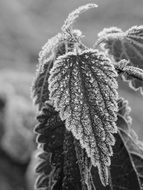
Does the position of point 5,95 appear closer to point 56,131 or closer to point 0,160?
point 0,160

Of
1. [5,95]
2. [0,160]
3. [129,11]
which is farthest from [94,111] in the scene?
[129,11]

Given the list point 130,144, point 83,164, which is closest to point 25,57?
point 130,144

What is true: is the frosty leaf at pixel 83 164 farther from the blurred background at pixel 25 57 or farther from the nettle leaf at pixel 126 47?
the blurred background at pixel 25 57

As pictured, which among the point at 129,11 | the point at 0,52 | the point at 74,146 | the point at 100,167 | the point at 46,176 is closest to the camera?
the point at 100,167

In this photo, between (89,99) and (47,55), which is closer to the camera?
(89,99)

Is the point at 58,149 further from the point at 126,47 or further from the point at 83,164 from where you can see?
the point at 126,47

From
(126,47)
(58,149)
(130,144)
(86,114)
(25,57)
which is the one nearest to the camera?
(86,114)

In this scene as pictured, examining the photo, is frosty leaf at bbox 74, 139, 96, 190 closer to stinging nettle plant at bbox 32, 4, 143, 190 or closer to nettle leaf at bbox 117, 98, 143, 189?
stinging nettle plant at bbox 32, 4, 143, 190
